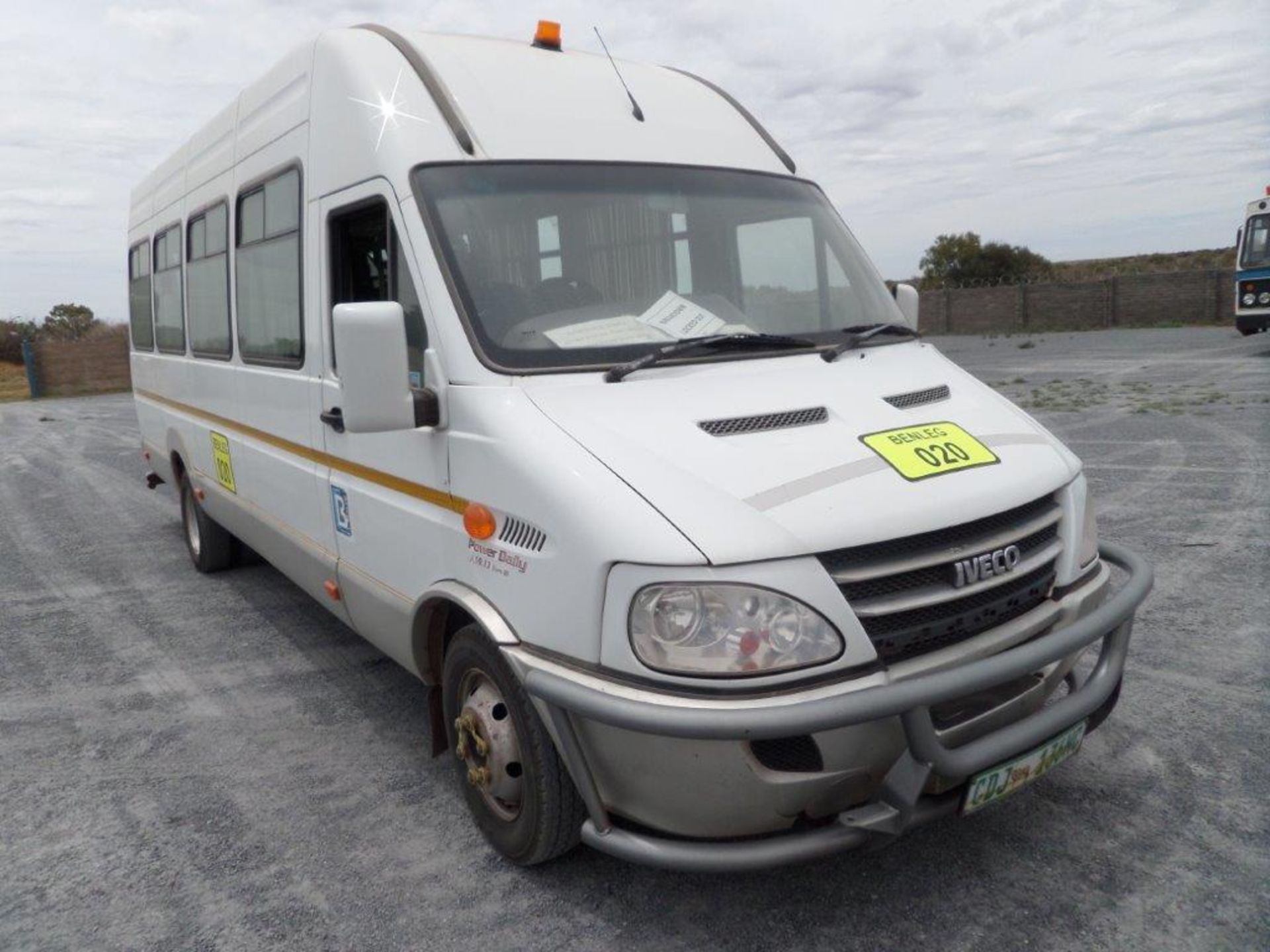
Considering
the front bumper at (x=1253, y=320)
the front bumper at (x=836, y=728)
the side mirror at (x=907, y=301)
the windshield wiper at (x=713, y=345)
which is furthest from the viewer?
the front bumper at (x=1253, y=320)

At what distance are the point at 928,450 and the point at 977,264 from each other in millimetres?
47378

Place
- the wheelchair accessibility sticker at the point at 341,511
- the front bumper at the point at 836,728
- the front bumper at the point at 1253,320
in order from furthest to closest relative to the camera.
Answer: the front bumper at the point at 1253,320 → the wheelchair accessibility sticker at the point at 341,511 → the front bumper at the point at 836,728

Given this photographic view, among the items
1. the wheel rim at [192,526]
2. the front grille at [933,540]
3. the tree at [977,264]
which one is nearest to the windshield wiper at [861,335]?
the front grille at [933,540]

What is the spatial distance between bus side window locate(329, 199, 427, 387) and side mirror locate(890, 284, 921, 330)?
2074mm

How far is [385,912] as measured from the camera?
Result: 3.04 meters

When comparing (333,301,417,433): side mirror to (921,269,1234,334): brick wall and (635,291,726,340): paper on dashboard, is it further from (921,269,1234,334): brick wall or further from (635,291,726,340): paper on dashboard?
(921,269,1234,334): brick wall

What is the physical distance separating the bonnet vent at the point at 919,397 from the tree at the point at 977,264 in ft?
148

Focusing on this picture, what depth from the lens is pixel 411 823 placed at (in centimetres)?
356

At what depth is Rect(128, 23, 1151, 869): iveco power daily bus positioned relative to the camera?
8.32 feet

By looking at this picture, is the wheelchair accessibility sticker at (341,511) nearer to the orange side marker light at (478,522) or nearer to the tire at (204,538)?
the orange side marker light at (478,522)

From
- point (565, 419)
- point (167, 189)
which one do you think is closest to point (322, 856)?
point (565, 419)

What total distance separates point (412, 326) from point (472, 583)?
912 mm

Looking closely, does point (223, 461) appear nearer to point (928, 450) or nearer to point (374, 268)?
point (374, 268)

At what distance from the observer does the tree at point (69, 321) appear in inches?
1752
